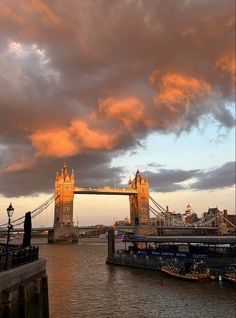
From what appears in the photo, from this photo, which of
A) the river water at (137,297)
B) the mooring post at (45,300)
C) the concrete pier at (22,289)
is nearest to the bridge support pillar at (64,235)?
the river water at (137,297)

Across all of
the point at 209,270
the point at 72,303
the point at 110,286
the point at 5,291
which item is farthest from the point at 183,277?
the point at 5,291

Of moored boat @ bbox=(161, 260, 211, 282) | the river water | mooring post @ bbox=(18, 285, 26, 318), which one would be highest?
mooring post @ bbox=(18, 285, 26, 318)

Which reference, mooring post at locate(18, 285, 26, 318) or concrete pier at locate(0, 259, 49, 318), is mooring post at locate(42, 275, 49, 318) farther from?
mooring post at locate(18, 285, 26, 318)

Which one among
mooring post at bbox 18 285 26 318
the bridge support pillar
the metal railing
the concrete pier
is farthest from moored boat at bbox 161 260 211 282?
the bridge support pillar

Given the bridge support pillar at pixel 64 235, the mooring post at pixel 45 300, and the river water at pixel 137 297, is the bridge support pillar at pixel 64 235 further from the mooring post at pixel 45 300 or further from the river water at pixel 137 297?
the mooring post at pixel 45 300

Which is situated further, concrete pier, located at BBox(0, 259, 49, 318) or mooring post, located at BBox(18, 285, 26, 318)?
mooring post, located at BBox(18, 285, 26, 318)

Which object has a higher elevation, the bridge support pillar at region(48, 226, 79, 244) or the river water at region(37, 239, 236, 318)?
the river water at region(37, 239, 236, 318)

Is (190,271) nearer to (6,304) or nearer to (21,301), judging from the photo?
(21,301)

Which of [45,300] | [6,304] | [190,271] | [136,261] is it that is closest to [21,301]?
[6,304]

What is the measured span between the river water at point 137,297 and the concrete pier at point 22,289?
9.94 meters

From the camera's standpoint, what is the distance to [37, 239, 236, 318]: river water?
31.8 meters

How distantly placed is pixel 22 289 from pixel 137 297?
909 inches

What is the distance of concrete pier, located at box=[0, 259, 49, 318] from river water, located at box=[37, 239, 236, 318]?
9941 millimetres

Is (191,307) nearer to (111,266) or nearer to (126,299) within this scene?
(126,299)
